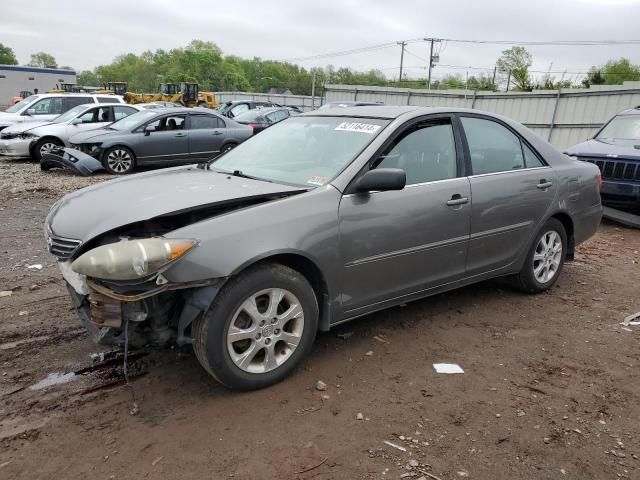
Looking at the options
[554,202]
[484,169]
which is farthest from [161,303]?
[554,202]

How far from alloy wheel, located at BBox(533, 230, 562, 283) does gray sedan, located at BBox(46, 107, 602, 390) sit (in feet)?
0.14

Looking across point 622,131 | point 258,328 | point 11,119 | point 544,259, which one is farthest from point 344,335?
point 11,119

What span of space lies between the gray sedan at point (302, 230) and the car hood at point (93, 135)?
8607 mm

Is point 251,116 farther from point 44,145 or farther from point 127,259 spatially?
point 127,259

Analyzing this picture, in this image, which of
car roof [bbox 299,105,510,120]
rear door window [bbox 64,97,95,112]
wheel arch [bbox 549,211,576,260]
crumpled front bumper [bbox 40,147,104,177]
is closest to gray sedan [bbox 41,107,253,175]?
crumpled front bumper [bbox 40,147,104,177]

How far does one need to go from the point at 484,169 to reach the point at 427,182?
2.28 feet

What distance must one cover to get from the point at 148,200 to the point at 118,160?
953 centimetres

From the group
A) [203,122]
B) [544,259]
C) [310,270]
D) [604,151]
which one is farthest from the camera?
[203,122]

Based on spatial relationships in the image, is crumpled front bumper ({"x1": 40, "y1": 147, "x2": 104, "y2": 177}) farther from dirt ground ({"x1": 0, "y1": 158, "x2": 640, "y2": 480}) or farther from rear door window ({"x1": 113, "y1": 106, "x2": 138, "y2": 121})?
dirt ground ({"x1": 0, "y1": 158, "x2": 640, "y2": 480})

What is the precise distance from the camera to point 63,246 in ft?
10.1

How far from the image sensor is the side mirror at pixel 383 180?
3.31m

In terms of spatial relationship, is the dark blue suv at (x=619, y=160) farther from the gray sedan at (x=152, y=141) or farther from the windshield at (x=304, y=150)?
the gray sedan at (x=152, y=141)

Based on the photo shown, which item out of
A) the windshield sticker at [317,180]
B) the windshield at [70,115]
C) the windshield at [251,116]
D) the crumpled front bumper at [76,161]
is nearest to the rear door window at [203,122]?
the crumpled front bumper at [76,161]

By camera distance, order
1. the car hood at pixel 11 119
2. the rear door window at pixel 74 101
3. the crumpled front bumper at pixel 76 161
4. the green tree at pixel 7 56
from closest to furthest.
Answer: the crumpled front bumper at pixel 76 161 < the car hood at pixel 11 119 < the rear door window at pixel 74 101 < the green tree at pixel 7 56
